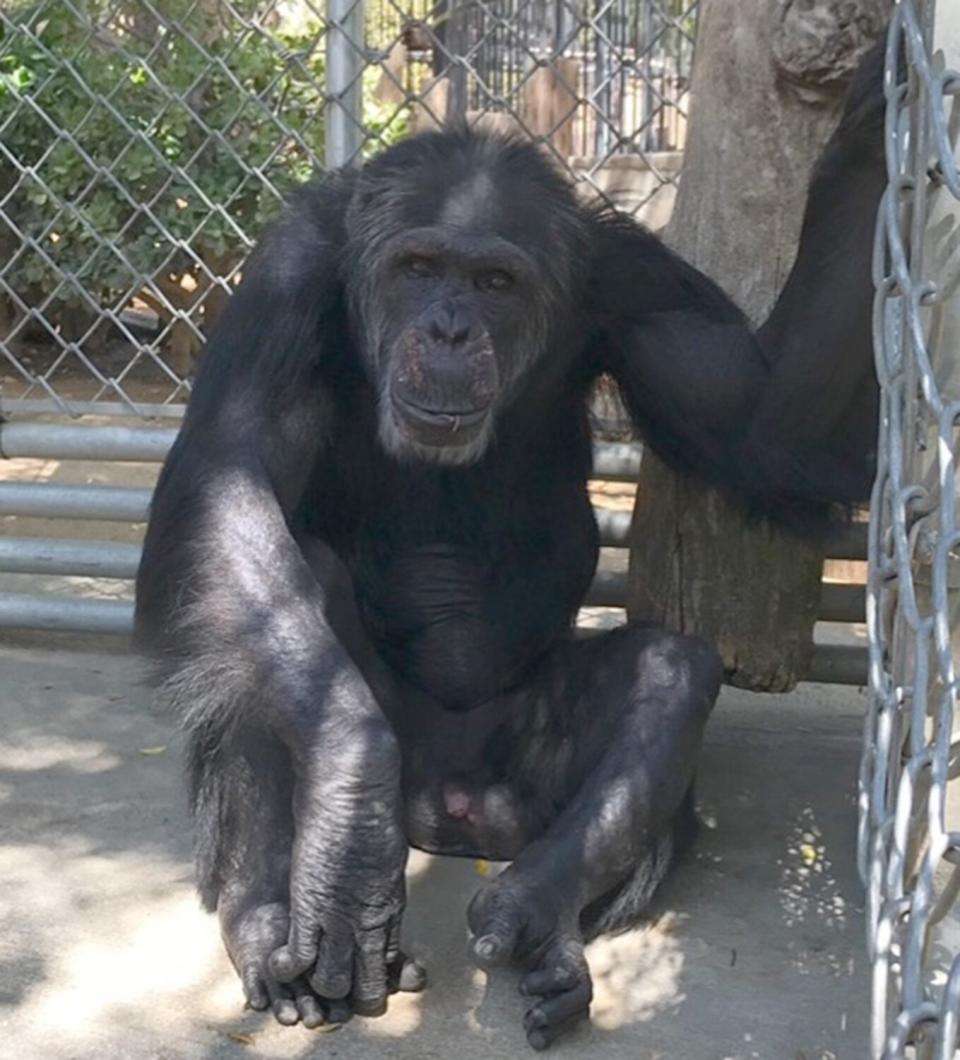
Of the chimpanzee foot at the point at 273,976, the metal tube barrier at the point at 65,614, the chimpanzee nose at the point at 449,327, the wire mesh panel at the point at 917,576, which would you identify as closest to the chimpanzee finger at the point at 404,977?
the chimpanzee foot at the point at 273,976

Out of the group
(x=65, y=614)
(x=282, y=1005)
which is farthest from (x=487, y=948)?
(x=65, y=614)

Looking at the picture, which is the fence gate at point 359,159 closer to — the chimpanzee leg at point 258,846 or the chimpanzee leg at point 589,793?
the chimpanzee leg at point 589,793

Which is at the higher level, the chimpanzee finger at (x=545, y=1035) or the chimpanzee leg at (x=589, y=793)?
the chimpanzee leg at (x=589, y=793)

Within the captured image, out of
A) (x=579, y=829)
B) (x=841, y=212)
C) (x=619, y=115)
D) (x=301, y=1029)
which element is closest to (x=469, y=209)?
(x=841, y=212)

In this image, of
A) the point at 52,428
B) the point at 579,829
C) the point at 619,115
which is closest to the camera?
the point at 579,829

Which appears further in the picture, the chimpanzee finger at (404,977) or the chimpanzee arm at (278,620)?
the chimpanzee finger at (404,977)

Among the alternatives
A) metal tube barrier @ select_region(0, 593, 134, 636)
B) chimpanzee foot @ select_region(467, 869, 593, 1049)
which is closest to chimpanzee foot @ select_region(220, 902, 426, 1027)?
chimpanzee foot @ select_region(467, 869, 593, 1049)

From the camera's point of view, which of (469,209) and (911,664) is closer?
(911,664)

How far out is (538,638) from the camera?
4176 millimetres

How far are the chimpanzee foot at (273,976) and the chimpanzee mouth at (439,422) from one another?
1.02 meters

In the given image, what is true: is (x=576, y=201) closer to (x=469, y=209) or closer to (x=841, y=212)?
(x=469, y=209)

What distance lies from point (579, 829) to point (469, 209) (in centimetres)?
141

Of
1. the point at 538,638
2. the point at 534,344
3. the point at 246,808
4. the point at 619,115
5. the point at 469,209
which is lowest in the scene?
the point at 246,808

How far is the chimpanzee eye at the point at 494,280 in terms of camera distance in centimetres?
394
